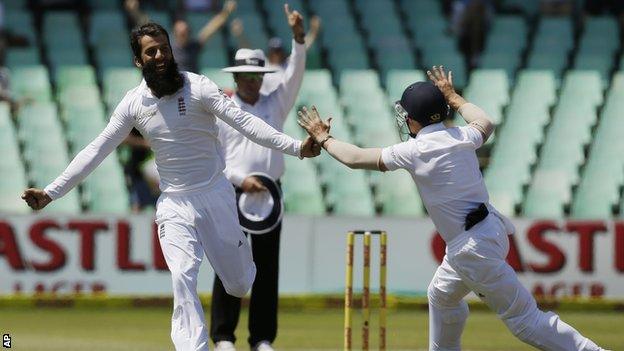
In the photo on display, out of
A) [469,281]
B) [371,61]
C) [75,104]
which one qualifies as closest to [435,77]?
[469,281]

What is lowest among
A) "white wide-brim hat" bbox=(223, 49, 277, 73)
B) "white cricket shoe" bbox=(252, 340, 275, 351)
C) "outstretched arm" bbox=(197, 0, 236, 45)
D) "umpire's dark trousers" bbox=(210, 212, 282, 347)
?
"white cricket shoe" bbox=(252, 340, 275, 351)

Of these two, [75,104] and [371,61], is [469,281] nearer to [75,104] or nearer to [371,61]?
[75,104]

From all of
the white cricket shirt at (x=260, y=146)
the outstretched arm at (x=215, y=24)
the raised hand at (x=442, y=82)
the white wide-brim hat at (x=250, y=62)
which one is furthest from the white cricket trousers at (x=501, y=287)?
the outstretched arm at (x=215, y=24)

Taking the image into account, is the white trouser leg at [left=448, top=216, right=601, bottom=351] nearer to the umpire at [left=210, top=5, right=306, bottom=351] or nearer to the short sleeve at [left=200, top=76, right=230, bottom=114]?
the short sleeve at [left=200, top=76, right=230, bottom=114]

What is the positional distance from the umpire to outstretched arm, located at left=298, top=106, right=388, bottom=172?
1715mm

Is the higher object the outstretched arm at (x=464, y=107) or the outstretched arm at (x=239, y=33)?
the outstretched arm at (x=239, y=33)

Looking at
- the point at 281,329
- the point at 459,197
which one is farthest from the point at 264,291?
the point at 281,329

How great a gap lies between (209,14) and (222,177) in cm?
992

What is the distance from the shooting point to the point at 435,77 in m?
8.89

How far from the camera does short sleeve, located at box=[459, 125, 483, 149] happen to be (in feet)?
27.8

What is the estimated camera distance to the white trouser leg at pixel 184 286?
8344 millimetres

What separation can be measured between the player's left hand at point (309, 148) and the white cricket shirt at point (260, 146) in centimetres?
177

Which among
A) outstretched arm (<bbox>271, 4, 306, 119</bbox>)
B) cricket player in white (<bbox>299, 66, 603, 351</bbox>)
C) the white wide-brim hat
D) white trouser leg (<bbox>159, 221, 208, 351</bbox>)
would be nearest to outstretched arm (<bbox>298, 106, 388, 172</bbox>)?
cricket player in white (<bbox>299, 66, 603, 351</bbox>)

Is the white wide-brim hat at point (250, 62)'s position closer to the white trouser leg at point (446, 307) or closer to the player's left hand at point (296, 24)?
the player's left hand at point (296, 24)
